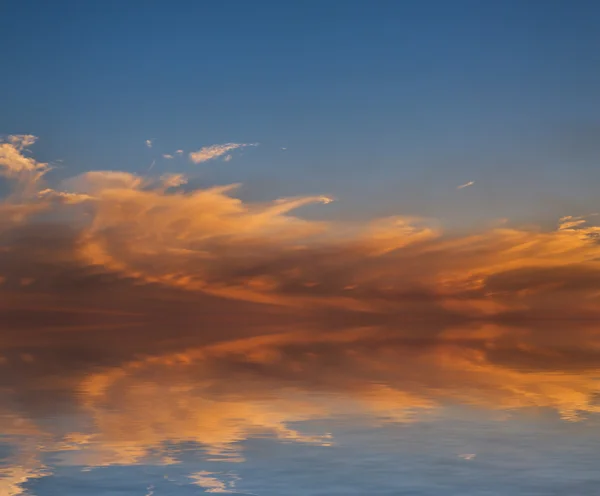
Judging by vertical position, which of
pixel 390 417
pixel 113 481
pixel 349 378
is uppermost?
pixel 349 378

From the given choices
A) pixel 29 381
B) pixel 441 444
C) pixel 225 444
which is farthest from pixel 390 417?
pixel 29 381

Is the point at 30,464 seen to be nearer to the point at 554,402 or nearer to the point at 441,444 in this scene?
the point at 441,444

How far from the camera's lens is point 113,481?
528 inches

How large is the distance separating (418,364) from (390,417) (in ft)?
54.5

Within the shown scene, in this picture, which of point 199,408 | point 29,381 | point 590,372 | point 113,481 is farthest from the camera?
point 590,372

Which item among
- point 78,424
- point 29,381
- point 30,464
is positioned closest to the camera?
point 30,464

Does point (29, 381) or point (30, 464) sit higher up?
point (29, 381)

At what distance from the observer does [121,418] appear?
20000 mm

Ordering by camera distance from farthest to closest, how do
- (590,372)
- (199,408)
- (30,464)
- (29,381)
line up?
(590,372) < (29,381) < (199,408) < (30,464)

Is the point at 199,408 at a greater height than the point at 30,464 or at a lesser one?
greater

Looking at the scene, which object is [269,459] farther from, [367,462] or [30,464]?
[30,464]

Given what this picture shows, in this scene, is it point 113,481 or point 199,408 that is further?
point 199,408

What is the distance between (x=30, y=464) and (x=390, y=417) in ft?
27.2

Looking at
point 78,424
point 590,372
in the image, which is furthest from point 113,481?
point 590,372
